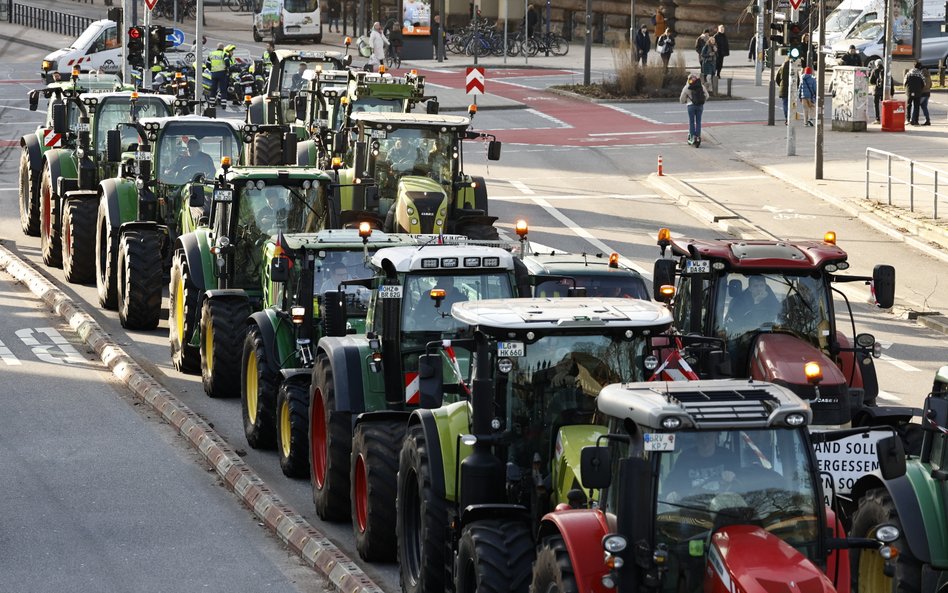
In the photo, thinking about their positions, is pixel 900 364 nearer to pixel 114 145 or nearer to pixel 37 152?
pixel 114 145

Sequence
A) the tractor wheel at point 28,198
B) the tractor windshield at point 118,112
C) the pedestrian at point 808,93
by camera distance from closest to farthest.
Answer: the tractor windshield at point 118,112
the tractor wheel at point 28,198
the pedestrian at point 808,93

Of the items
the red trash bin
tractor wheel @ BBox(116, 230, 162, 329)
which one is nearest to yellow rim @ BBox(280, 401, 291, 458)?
tractor wheel @ BBox(116, 230, 162, 329)

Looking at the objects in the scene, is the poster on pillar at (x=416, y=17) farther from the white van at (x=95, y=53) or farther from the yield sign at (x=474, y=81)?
the yield sign at (x=474, y=81)

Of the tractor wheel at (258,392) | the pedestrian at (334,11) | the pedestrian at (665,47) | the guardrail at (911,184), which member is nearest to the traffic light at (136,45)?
the guardrail at (911,184)

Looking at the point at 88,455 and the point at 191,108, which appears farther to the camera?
the point at 191,108

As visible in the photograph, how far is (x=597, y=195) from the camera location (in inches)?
1359

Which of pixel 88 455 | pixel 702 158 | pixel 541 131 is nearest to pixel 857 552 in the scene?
pixel 88 455

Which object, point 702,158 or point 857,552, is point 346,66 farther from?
point 857,552

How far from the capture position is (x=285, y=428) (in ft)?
51.4

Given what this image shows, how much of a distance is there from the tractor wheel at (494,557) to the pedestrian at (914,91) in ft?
111

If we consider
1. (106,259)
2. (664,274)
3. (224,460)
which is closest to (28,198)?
(106,259)

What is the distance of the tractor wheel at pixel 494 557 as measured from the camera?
1014cm

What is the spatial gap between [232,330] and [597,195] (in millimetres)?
17003

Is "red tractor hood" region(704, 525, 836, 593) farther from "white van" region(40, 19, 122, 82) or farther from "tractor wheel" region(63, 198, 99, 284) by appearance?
"white van" region(40, 19, 122, 82)
